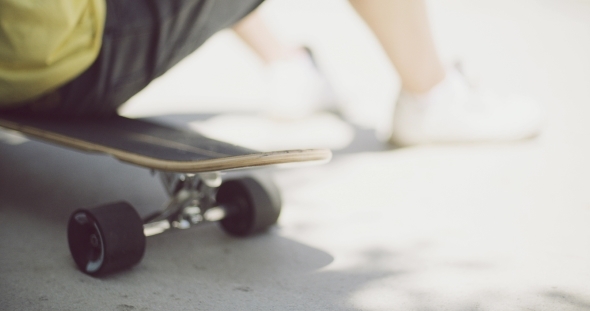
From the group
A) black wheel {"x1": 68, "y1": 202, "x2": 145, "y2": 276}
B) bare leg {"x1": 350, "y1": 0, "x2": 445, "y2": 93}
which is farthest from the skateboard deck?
bare leg {"x1": 350, "y1": 0, "x2": 445, "y2": 93}

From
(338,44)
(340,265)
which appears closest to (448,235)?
(340,265)

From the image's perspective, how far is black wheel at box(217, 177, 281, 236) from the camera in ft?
4.72

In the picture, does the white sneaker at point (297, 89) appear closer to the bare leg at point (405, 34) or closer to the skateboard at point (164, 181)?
the bare leg at point (405, 34)

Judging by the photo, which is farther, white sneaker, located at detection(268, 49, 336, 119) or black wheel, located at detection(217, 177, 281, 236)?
white sneaker, located at detection(268, 49, 336, 119)

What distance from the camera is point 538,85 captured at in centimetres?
293

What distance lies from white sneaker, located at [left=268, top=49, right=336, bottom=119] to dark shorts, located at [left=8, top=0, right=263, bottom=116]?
1.15m

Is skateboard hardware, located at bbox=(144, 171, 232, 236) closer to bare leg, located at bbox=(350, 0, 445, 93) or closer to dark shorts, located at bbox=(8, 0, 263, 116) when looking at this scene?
dark shorts, located at bbox=(8, 0, 263, 116)

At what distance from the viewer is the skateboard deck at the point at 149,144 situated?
1120mm

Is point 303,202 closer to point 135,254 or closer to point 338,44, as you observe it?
point 135,254

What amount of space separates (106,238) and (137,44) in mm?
Result: 435

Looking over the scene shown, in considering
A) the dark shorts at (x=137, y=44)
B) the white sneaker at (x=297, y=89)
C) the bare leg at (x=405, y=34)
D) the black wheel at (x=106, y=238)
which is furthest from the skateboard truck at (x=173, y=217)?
the white sneaker at (x=297, y=89)

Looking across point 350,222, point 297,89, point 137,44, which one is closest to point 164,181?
point 137,44

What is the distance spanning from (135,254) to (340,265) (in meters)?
0.44

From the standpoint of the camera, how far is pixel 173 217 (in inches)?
54.0
